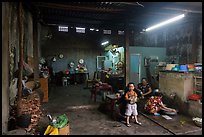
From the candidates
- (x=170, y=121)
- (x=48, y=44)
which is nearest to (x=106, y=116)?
(x=170, y=121)

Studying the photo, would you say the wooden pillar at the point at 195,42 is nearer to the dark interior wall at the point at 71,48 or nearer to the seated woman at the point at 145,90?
the seated woman at the point at 145,90

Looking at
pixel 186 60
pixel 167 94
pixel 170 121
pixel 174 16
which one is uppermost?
pixel 174 16

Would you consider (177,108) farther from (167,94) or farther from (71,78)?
(71,78)

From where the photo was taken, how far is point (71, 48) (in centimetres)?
1298

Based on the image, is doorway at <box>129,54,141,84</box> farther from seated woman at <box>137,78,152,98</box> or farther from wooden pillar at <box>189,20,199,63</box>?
wooden pillar at <box>189,20,199,63</box>

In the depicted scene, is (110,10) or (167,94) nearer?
→ (110,10)

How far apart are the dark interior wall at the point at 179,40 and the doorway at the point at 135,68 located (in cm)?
185

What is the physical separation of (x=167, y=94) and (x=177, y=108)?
64cm

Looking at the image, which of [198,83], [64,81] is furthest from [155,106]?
[64,81]

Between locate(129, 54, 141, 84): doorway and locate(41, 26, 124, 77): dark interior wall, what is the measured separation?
3946mm

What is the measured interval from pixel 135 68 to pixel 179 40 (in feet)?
8.79

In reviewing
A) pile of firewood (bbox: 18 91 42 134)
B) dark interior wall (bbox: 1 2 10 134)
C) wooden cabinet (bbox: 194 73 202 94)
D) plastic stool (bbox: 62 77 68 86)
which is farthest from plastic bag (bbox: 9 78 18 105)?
plastic stool (bbox: 62 77 68 86)

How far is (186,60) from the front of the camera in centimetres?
781

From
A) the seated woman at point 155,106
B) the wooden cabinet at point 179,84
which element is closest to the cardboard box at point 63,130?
the seated woman at point 155,106
